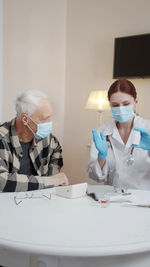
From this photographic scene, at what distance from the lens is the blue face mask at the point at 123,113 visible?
155 centimetres

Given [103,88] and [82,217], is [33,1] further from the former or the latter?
[82,217]

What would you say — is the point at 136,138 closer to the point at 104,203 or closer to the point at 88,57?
the point at 104,203

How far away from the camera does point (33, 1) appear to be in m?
2.92

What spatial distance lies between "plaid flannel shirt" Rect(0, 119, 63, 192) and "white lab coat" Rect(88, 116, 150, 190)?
26 cm

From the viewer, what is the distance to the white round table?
0.70 m

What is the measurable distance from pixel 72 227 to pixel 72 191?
31 cm

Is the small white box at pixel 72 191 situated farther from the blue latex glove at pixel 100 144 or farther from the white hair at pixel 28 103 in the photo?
the white hair at pixel 28 103

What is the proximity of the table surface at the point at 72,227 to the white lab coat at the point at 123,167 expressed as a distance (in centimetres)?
47

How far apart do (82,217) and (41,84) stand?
2.41m

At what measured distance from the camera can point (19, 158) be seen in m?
1.43

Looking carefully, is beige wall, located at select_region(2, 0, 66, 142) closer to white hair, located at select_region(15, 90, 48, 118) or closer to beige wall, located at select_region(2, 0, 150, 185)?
beige wall, located at select_region(2, 0, 150, 185)

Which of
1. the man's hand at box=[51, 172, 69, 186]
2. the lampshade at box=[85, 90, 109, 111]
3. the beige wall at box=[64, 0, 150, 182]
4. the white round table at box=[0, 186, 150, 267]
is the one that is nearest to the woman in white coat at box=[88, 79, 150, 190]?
the man's hand at box=[51, 172, 69, 186]

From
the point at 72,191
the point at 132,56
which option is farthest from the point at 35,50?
the point at 72,191

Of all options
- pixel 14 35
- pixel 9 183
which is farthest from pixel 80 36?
pixel 9 183
